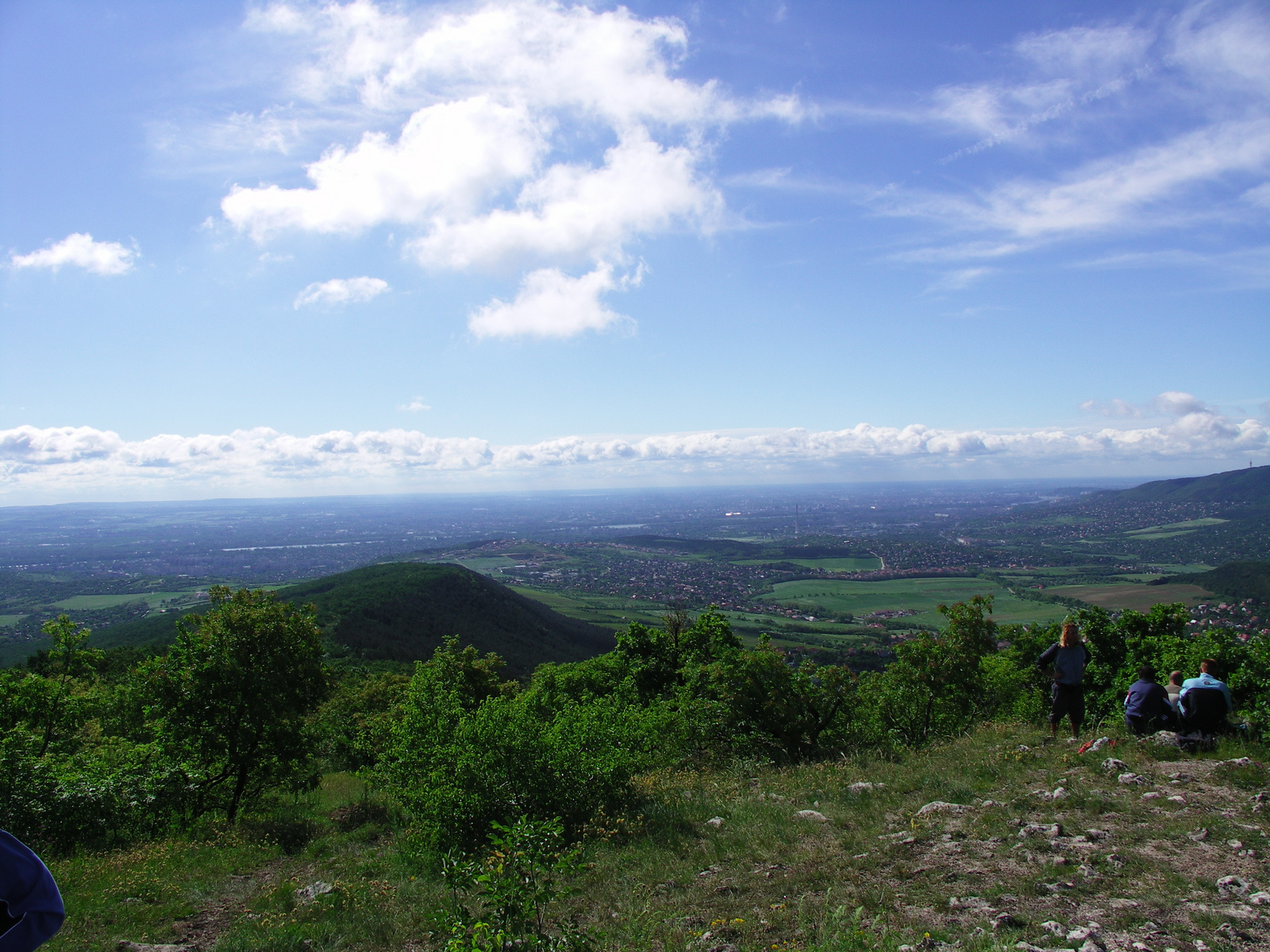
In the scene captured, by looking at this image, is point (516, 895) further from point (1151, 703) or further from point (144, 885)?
point (1151, 703)

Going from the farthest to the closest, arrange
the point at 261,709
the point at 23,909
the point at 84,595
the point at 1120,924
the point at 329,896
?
the point at 84,595 < the point at 261,709 < the point at 329,896 < the point at 1120,924 < the point at 23,909

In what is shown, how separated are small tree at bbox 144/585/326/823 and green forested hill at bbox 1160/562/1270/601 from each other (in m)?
108

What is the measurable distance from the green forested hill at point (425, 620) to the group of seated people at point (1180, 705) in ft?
200

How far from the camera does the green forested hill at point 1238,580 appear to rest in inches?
3137

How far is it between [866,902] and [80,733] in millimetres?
25568

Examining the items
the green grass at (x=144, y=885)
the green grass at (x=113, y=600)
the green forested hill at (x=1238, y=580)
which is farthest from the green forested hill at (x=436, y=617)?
the green forested hill at (x=1238, y=580)

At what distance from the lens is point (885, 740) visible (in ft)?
46.4

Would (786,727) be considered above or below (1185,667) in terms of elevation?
below

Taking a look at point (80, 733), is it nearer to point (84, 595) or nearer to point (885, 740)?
point (885, 740)

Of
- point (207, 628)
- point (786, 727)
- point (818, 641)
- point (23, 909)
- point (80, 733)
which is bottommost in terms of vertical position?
point (818, 641)

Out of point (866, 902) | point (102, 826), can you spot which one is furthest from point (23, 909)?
point (102, 826)

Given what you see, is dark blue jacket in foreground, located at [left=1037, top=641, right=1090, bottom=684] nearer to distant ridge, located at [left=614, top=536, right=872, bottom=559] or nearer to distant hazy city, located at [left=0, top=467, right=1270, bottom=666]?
distant hazy city, located at [left=0, top=467, right=1270, bottom=666]

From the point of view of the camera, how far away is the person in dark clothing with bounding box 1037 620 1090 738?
10.2 metres

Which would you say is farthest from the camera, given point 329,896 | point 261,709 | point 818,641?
point 818,641
